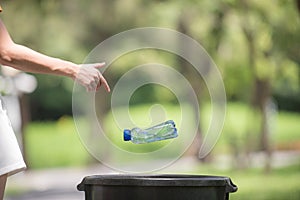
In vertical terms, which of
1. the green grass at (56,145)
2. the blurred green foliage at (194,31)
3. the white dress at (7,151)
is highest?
the blurred green foliage at (194,31)

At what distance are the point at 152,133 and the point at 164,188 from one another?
368 mm

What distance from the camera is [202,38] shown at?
18906mm

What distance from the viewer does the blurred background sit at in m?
18.1

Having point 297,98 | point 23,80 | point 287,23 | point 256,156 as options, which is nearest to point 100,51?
point 287,23

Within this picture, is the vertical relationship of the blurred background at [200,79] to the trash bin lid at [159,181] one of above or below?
above

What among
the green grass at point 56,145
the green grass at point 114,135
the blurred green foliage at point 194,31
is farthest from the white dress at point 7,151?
the green grass at point 56,145

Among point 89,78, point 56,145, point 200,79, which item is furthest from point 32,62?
point 56,145

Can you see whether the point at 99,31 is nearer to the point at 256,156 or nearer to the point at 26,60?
the point at 256,156

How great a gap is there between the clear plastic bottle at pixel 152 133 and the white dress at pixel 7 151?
1.72 feet

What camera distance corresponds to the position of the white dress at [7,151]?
4.08 m

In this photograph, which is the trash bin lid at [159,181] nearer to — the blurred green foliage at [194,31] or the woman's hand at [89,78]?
the woman's hand at [89,78]

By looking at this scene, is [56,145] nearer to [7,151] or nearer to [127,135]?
[127,135]

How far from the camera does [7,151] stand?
409 centimetres

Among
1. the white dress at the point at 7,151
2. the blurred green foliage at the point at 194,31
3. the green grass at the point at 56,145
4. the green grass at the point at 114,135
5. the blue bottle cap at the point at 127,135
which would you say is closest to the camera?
the white dress at the point at 7,151
